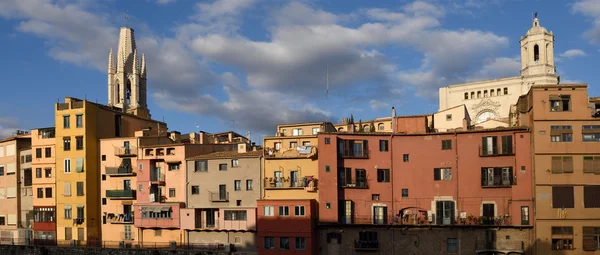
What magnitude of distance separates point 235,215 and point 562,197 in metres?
30.8

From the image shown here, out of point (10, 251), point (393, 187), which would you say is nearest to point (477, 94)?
point (393, 187)

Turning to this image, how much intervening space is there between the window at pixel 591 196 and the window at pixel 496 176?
612 cm

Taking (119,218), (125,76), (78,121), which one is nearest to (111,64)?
(125,76)

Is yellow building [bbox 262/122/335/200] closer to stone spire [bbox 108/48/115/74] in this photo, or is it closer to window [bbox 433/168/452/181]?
window [bbox 433/168/452/181]

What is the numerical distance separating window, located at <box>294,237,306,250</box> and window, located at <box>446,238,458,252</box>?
1327 cm

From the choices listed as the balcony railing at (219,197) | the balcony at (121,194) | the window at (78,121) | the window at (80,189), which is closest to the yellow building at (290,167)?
the balcony railing at (219,197)

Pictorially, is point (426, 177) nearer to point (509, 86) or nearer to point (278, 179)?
point (278, 179)

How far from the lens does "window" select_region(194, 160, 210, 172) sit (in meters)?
67.8

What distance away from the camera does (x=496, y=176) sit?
58438mm

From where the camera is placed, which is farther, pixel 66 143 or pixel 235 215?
pixel 66 143

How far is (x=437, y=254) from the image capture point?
58531 mm

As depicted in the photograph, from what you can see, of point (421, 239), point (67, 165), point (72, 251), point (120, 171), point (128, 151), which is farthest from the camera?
point (67, 165)

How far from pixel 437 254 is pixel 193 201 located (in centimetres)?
2588

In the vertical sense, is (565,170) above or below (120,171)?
below
